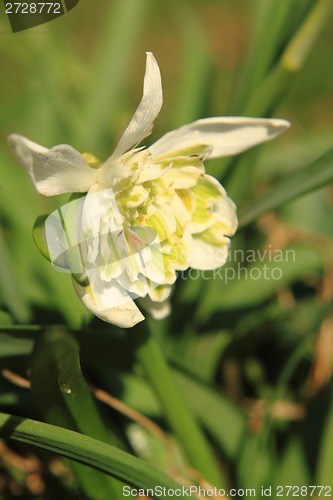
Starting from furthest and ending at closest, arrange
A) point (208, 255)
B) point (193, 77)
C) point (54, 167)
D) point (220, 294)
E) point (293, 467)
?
1. point (193, 77)
2. point (220, 294)
3. point (293, 467)
4. point (208, 255)
5. point (54, 167)

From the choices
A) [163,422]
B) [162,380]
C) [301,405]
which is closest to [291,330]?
[301,405]

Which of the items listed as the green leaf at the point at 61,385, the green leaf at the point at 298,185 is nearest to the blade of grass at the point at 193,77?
the green leaf at the point at 298,185

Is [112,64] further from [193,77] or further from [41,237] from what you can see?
[41,237]

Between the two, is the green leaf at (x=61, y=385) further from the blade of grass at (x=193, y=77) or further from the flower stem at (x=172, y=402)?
the blade of grass at (x=193, y=77)

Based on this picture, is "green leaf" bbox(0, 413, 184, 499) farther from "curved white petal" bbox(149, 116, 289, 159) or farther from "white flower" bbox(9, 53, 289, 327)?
"curved white petal" bbox(149, 116, 289, 159)

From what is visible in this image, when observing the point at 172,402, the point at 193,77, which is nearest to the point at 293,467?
the point at 172,402

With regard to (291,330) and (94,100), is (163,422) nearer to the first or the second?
(291,330)
